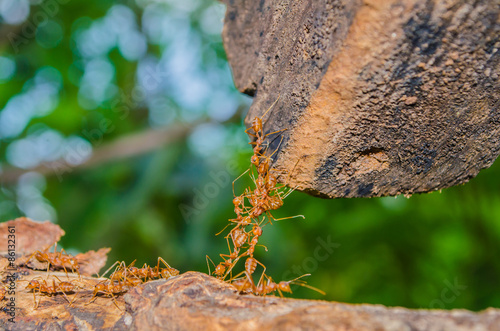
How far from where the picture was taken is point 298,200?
593 centimetres

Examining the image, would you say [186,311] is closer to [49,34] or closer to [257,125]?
[257,125]

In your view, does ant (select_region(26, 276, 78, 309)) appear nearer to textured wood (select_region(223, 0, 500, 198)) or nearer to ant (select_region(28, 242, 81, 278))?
ant (select_region(28, 242, 81, 278))

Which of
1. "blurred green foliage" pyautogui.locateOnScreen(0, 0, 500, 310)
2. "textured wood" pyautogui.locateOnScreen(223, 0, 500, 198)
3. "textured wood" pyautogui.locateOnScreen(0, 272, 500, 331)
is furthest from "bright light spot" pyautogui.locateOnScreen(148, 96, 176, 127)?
"textured wood" pyautogui.locateOnScreen(0, 272, 500, 331)

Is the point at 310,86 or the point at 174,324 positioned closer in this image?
the point at 174,324

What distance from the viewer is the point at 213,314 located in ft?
5.21

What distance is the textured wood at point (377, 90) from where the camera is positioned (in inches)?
58.5

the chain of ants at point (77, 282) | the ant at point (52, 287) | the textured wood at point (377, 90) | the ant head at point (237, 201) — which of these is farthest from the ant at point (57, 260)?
the textured wood at point (377, 90)

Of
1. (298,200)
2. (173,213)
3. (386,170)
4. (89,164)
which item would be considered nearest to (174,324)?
(386,170)

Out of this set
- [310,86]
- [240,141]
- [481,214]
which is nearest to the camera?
[310,86]

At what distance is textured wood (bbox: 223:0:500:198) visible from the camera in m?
1.49

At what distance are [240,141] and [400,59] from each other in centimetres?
682

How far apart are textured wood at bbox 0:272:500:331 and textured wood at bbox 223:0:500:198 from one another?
0.72 m

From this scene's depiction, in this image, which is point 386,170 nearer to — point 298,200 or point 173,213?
point 298,200

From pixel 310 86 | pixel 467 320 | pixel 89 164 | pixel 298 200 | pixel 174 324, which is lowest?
pixel 89 164
